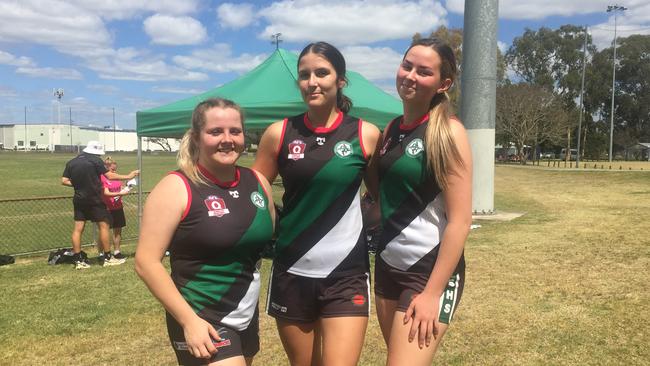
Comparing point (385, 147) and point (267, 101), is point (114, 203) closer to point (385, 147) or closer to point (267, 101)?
point (267, 101)

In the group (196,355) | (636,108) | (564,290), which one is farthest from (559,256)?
(636,108)

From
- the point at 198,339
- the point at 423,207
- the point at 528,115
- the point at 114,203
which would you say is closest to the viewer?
the point at 198,339

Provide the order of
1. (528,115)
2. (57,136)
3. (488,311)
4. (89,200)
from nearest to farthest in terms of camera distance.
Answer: (488,311)
(89,200)
(528,115)
(57,136)

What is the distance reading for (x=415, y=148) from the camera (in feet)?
7.47

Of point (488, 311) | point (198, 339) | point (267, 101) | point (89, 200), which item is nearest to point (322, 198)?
point (198, 339)

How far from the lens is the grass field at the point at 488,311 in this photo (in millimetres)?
4328

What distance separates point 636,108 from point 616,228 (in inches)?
3015

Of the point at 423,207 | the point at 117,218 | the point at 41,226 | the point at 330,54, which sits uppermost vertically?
the point at 330,54

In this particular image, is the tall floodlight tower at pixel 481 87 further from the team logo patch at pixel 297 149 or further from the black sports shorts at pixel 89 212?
the team logo patch at pixel 297 149

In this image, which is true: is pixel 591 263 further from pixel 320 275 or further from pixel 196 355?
pixel 196 355

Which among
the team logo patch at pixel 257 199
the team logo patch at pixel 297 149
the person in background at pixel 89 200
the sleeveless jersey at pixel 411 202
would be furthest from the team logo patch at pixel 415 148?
the person in background at pixel 89 200

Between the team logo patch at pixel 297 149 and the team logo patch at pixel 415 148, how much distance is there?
1.69 ft

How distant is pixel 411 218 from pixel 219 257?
2.78 ft

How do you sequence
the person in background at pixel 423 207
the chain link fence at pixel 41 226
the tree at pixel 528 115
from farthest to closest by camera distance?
the tree at pixel 528 115, the chain link fence at pixel 41 226, the person in background at pixel 423 207
